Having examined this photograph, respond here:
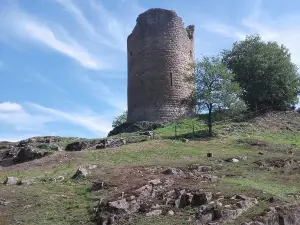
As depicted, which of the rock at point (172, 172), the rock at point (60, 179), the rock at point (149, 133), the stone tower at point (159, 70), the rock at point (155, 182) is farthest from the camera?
the stone tower at point (159, 70)

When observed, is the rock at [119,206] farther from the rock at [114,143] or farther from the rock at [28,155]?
the rock at [114,143]

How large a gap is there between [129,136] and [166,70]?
7.85m

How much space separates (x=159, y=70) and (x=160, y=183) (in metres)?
23.0

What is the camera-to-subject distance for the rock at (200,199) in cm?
1502

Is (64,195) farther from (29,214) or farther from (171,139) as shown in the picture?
(171,139)

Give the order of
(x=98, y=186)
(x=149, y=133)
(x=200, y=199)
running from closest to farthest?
(x=200, y=199) → (x=98, y=186) → (x=149, y=133)

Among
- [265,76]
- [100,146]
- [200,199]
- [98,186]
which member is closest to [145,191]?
[200,199]

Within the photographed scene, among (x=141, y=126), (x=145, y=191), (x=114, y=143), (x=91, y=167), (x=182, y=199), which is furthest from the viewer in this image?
(x=141, y=126)

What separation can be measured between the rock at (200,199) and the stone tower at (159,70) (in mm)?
23833

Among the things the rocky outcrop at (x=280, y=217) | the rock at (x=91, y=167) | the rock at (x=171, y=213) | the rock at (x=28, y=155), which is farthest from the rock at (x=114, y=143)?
the rocky outcrop at (x=280, y=217)

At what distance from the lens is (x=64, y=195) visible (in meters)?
17.9

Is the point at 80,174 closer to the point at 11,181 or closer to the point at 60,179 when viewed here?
the point at 60,179

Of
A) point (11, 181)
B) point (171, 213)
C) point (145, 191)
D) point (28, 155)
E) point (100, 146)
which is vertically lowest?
point (171, 213)

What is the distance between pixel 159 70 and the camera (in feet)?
131
